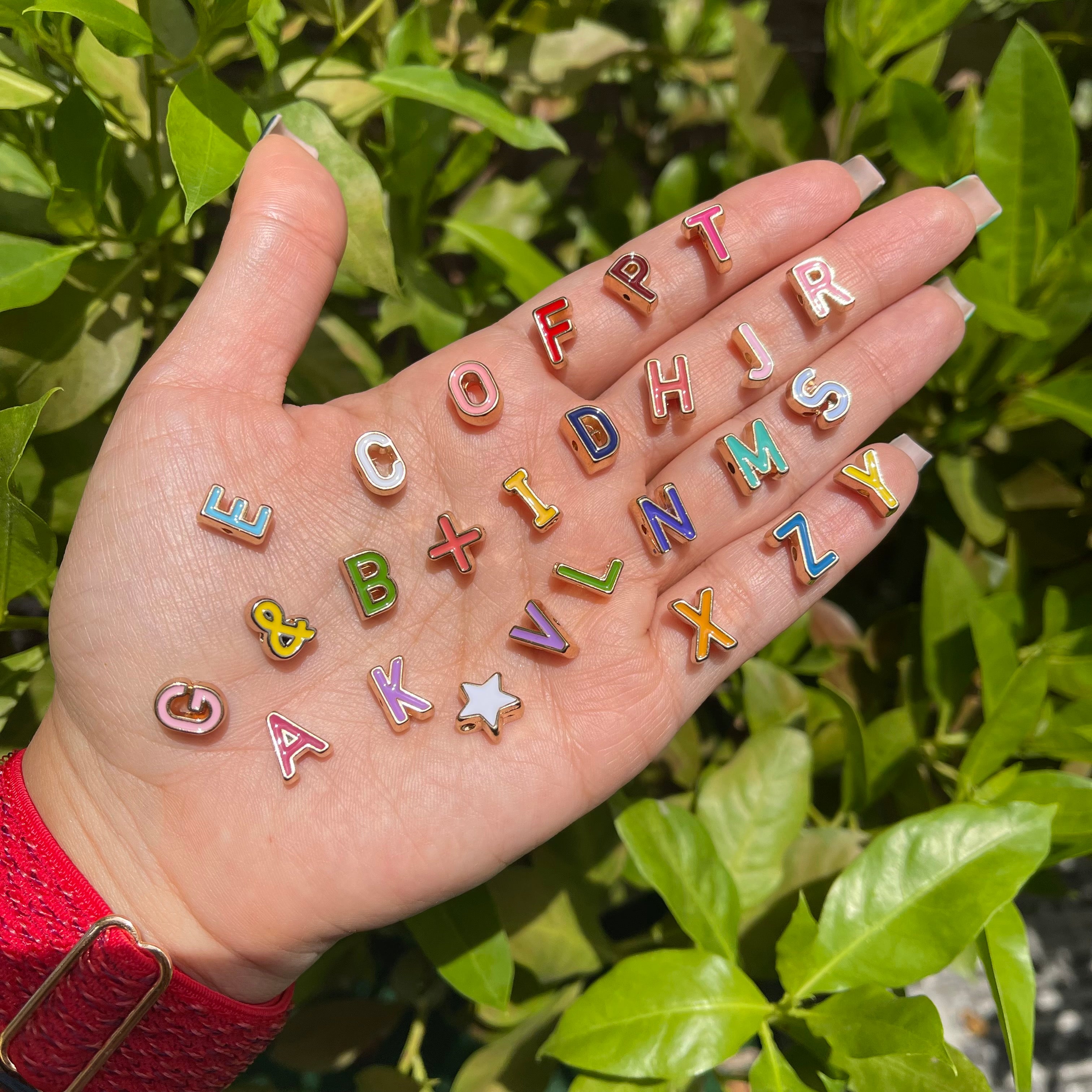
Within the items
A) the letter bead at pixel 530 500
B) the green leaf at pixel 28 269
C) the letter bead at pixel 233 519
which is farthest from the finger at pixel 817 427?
the green leaf at pixel 28 269

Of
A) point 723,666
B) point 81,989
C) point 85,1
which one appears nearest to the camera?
point 85,1

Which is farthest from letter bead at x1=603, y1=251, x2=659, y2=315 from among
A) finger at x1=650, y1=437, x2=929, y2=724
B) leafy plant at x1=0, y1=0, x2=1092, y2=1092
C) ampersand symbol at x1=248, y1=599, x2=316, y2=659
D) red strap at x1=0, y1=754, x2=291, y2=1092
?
red strap at x1=0, y1=754, x2=291, y2=1092

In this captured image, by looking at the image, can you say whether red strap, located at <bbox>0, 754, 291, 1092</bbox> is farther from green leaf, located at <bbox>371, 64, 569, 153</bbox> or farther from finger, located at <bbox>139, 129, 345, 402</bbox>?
green leaf, located at <bbox>371, 64, 569, 153</bbox>

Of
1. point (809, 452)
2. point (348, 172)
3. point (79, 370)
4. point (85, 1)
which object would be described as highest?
point (85, 1)

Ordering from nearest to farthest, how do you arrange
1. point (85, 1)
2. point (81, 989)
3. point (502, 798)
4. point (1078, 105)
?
point (85, 1) → point (81, 989) → point (502, 798) → point (1078, 105)

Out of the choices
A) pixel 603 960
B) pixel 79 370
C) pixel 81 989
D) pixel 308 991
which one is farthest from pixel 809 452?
pixel 81 989

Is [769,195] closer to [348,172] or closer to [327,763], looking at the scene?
[348,172]

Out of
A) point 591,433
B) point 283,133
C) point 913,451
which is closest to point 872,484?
point 913,451
